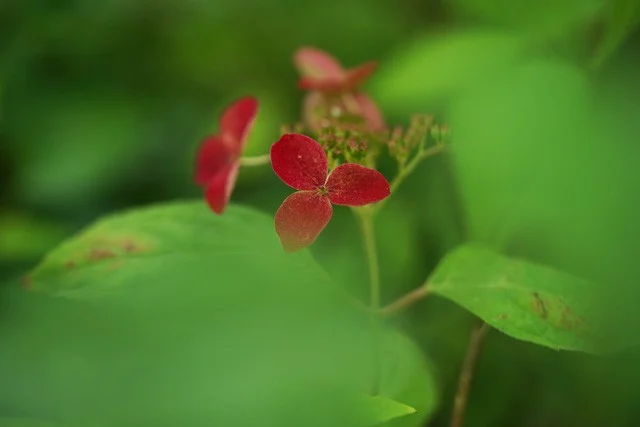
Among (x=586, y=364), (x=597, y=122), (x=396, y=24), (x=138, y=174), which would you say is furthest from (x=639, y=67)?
(x=138, y=174)

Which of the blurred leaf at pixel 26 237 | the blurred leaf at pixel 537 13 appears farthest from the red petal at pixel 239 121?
the blurred leaf at pixel 26 237

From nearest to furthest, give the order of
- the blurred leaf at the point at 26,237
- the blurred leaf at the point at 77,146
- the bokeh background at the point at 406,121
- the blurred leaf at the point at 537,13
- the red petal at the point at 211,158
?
the bokeh background at the point at 406,121, the red petal at the point at 211,158, the blurred leaf at the point at 537,13, the blurred leaf at the point at 26,237, the blurred leaf at the point at 77,146

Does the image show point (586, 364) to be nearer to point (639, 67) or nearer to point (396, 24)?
point (639, 67)

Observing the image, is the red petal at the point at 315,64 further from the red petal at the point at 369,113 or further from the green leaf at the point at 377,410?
the green leaf at the point at 377,410

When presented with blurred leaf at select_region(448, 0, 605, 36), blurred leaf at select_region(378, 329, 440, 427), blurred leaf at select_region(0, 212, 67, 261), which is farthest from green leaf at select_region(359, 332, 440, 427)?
blurred leaf at select_region(0, 212, 67, 261)

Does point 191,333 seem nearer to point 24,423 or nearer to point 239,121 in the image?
point 24,423

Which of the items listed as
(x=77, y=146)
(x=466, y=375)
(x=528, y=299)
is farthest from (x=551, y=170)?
(x=77, y=146)

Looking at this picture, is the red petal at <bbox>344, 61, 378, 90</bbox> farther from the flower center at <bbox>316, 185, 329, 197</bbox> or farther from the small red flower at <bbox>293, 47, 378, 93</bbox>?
the flower center at <bbox>316, 185, 329, 197</bbox>
